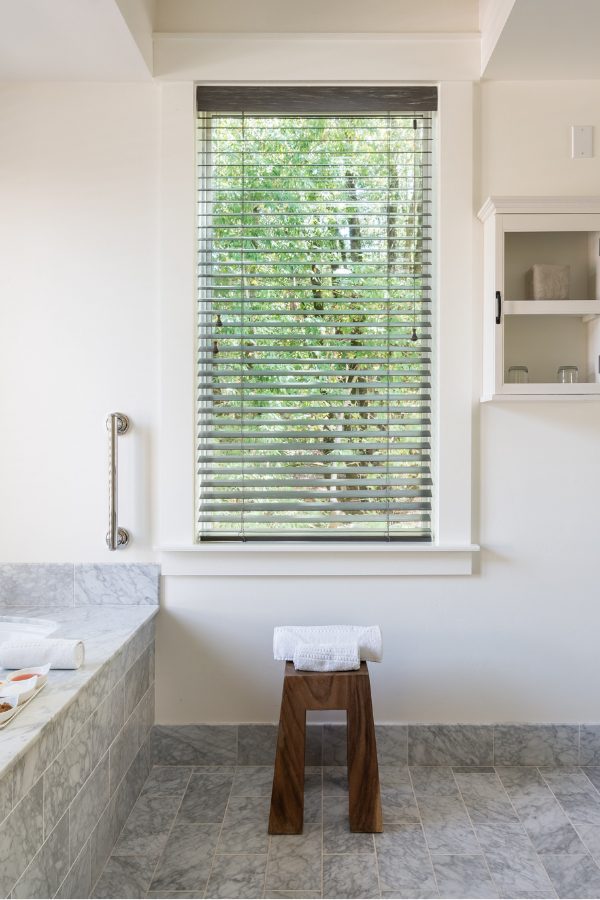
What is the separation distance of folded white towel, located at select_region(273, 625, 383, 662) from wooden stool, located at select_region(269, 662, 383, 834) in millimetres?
82

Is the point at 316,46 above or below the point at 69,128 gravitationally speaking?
above

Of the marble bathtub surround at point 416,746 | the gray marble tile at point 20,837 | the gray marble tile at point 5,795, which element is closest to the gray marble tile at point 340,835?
the marble bathtub surround at point 416,746

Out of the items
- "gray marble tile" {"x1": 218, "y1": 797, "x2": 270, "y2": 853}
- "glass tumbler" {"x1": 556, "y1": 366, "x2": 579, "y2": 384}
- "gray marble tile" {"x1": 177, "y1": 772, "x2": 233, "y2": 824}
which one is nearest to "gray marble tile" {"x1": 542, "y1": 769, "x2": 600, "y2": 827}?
"gray marble tile" {"x1": 218, "y1": 797, "x2": 270, "y2": 853}

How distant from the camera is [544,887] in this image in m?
1.54

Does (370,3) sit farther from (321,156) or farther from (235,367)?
(235,367)

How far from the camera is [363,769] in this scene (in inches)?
68.9

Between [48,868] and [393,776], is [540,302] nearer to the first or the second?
[393,776]

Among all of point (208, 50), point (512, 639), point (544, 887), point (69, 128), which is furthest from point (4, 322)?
point (544, 887)

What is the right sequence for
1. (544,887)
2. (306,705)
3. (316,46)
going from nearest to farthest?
(544,887) → (306,705) → (316,46)

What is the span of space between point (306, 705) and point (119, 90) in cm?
207

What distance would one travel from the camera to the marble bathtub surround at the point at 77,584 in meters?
2.10

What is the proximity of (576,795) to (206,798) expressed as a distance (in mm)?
1159

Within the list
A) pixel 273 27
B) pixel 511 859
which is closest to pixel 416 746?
pixel 511 859

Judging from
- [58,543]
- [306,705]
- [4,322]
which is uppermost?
[4,322]
